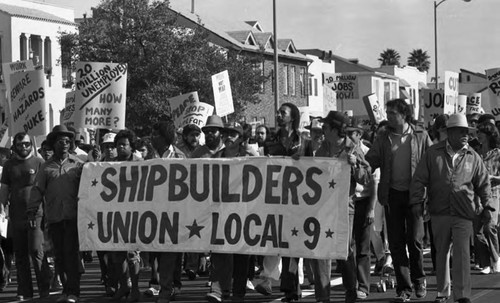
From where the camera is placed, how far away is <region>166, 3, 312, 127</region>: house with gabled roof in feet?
225

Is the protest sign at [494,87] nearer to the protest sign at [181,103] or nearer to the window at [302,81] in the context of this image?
the protest sign at [181,103]

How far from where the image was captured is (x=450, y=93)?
26625 millimetres

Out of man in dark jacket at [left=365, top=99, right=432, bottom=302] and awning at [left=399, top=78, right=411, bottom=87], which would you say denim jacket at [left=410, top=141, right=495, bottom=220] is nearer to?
man in dark jacket at [left=365, top=99, right=432, bottom=302]

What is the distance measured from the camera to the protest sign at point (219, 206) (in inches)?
480

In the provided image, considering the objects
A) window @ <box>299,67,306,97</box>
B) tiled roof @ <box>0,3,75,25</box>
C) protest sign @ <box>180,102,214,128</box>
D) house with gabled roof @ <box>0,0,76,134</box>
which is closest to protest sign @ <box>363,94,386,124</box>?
protest sign @ <box>180,102,214,128</box>

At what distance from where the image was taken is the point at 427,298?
13.2 metres

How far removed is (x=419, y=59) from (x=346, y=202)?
13900cm

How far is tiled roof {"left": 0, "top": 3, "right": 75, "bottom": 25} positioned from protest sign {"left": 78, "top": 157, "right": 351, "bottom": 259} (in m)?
45.5

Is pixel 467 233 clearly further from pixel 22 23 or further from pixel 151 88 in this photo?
pixel 22 23

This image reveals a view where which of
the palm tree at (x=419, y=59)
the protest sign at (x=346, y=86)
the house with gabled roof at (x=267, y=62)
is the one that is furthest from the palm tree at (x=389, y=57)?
the protest sign at (x=346, y=86)

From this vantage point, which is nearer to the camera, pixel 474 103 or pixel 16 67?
pixel 16 67

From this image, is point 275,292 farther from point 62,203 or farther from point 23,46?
point 23,46

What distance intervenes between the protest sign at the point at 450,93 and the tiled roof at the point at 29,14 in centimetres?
3445

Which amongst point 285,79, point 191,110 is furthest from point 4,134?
point 285,79
